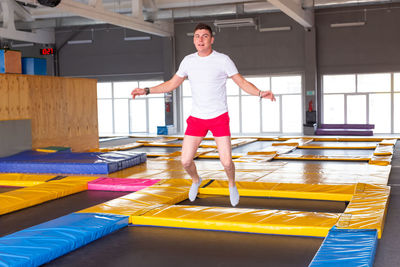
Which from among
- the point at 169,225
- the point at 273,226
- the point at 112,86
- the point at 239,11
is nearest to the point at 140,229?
the point at 169,225

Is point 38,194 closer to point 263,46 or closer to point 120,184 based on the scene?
point 120,184

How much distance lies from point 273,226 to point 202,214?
2.20 feet

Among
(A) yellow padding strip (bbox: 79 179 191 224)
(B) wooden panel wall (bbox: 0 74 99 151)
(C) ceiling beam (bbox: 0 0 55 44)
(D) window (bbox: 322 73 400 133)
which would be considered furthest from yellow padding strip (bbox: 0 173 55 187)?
(D) window (bbox: 322 73 400 133)

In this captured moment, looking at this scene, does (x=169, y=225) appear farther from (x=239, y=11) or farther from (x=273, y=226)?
(x=239, y=11)

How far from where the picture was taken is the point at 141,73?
63.9 feet

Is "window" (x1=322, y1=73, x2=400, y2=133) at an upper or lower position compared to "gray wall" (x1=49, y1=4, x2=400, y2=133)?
lower

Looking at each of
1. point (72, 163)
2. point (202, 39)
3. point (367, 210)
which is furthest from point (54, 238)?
point (72, 163)

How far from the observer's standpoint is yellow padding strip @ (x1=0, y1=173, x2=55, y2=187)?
20.1ft

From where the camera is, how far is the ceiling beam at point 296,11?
39.5 feet

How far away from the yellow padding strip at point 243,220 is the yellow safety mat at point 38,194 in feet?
4.76

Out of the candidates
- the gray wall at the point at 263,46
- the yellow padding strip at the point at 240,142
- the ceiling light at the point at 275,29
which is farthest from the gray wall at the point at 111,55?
the yellow padding strip at the point at 240,142

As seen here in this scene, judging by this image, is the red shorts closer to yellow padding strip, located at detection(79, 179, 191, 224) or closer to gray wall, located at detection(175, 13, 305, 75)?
yellow padding strip, located at detection(79, 179, 191, 224)

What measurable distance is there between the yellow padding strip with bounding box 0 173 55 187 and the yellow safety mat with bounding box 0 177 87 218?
39 cm

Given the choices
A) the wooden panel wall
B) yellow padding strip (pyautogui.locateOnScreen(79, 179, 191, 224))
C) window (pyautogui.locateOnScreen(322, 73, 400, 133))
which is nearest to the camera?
yellow padding strip (pyautogui.locateOnScreen(79, 179, 191, 224))
